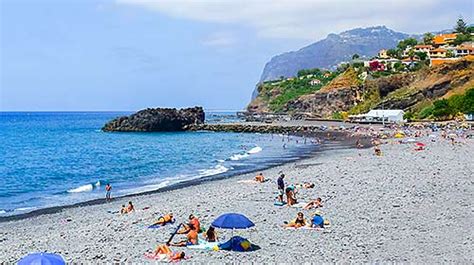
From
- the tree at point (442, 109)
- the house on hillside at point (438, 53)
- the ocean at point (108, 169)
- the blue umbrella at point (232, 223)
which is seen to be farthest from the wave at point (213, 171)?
the house on hillside at point (438, 53)

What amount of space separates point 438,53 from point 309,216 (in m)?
123

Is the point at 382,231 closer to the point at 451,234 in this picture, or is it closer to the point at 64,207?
the point at 451,234

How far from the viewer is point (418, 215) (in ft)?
59.3

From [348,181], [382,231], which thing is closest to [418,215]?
[382,231]

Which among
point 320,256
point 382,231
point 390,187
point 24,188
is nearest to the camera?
point 320,256

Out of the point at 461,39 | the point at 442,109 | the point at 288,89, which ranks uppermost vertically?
the point at 461,39

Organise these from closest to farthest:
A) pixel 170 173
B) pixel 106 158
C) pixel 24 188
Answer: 1. pixel 24 188
2. pixel 170 173
3. pixel 106 158

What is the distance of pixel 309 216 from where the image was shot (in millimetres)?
19078

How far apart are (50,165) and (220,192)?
1166 inches

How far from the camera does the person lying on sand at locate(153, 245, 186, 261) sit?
13.8 meters

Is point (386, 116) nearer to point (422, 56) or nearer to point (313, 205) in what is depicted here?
point (422, 56)

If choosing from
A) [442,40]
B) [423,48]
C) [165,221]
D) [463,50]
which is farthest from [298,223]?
Answer: [442,40]

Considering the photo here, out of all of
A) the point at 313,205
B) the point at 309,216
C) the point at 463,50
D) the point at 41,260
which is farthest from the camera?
the point at 463,50

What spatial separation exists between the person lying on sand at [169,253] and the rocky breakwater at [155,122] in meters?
95.6
